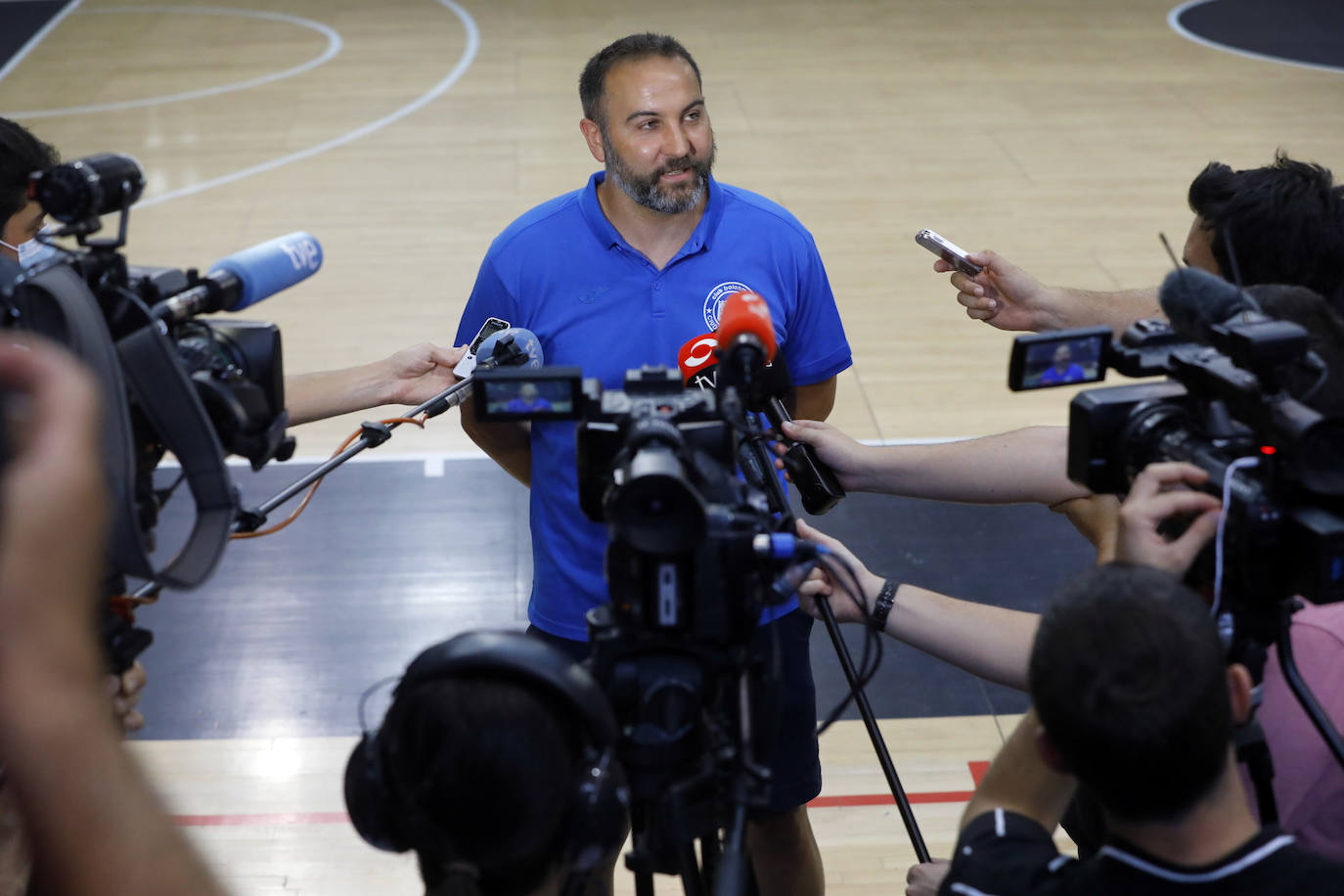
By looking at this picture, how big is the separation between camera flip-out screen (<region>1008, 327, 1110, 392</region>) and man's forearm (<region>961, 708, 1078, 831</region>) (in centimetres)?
46

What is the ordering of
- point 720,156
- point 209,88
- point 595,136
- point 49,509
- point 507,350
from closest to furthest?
point 49,509 < point 507,350 < point 595,136 < point 720,156 < point 209,88

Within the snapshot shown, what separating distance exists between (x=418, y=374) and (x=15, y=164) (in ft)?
3.20

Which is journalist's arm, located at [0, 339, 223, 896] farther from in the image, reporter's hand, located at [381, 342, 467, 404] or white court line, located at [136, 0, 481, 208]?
white court line, located at [136, 0, 481, 208]

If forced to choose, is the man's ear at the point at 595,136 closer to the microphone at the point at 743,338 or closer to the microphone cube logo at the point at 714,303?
the microphone cube logo at the point at 714,303

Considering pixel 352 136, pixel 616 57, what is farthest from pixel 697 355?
pixel 352 136

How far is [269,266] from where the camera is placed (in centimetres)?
193

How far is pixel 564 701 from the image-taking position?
1.38 meters

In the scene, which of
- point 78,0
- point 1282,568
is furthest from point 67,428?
point 78,0

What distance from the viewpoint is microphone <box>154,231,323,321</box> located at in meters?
1.78

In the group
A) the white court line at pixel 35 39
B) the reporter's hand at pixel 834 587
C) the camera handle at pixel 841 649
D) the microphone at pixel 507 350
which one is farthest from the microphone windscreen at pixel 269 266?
the white court line at pixel 35 39

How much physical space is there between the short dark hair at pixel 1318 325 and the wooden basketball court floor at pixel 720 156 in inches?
73.7

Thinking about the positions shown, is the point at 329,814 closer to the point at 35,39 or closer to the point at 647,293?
the point at 647,293

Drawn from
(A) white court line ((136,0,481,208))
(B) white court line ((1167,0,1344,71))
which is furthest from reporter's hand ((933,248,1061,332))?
(B) white court line ((1167,0,1344,71))

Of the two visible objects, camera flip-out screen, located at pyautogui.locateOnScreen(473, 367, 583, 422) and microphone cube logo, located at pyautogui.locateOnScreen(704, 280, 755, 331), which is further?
microphone cube logo, located at pyautogui.locateOnScreen(704, 280, 755, 331)
